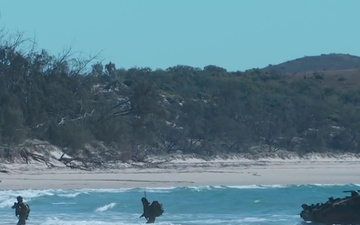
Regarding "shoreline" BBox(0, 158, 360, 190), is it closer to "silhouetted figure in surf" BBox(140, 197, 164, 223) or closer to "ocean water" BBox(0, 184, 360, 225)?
"ocean water" BBox(0, 184, 360, 225)

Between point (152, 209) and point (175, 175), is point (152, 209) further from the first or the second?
point (175, 175)

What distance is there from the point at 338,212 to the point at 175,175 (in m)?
14.5

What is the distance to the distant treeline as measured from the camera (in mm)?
44781

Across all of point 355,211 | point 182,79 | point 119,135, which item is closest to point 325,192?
point 355,211

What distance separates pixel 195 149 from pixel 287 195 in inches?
689

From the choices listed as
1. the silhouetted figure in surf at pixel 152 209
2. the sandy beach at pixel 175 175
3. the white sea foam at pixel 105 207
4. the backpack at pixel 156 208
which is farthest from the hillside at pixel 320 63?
the backpack at pixel 156 208

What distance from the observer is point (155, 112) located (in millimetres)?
50031

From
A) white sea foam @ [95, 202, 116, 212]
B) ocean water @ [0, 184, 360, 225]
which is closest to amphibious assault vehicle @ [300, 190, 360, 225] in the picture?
ocean water @ [0, 184, 360, 225]

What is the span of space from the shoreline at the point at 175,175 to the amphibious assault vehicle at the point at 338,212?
1046 cm

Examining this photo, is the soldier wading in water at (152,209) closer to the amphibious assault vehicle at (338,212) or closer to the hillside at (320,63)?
the amphibious assault vehicle at (338,212)

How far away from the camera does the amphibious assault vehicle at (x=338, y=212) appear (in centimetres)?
2439

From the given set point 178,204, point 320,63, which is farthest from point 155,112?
point 320,63

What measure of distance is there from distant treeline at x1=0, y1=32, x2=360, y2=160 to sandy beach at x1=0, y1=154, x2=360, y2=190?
2.16 metres

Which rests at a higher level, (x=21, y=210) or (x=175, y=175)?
(x=175, y=175)
